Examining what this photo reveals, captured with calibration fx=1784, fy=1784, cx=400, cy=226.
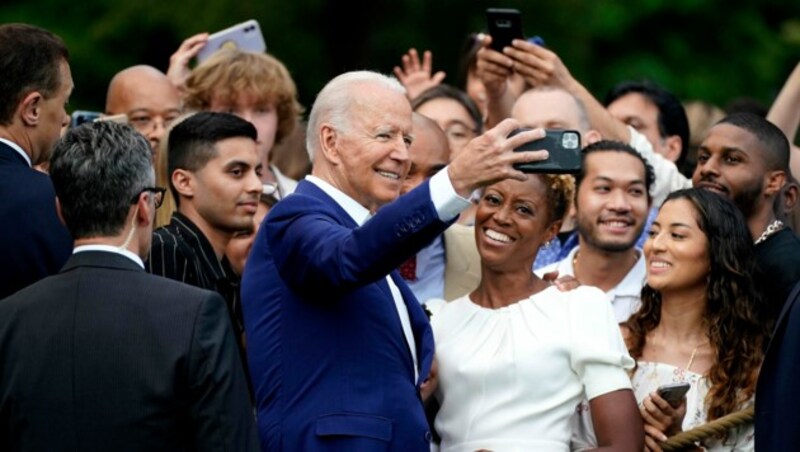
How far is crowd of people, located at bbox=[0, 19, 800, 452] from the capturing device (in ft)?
17.2

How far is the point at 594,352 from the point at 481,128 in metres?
3.14

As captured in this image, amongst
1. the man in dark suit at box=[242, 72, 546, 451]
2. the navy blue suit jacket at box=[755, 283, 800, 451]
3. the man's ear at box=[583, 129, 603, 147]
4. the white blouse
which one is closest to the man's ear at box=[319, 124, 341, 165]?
the man in dark suit at box=[242, 72, 546, 451]

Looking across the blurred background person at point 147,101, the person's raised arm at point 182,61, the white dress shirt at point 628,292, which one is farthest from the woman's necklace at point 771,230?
the person's raised arm at point 182,61

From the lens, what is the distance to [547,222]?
7.04 meters

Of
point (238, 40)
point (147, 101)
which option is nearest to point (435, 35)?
point (238, 40)

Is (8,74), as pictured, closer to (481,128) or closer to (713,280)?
(713,280)

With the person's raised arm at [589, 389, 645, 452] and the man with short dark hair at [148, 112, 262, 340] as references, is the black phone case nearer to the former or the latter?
the person's raised arm at [589, 389, 645, 452]

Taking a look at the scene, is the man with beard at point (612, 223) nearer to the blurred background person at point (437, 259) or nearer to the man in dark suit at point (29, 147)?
the blurred background person at point (437, 259)

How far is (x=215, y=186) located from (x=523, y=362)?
1543mm

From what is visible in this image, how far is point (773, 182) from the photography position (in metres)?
7.62

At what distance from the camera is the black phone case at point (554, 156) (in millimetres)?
5496

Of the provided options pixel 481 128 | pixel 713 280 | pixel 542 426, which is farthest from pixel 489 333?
pixel 481 128

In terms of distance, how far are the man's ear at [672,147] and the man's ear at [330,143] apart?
3539mm

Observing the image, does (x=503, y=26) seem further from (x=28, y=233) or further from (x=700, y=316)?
(x=28, y=233)
